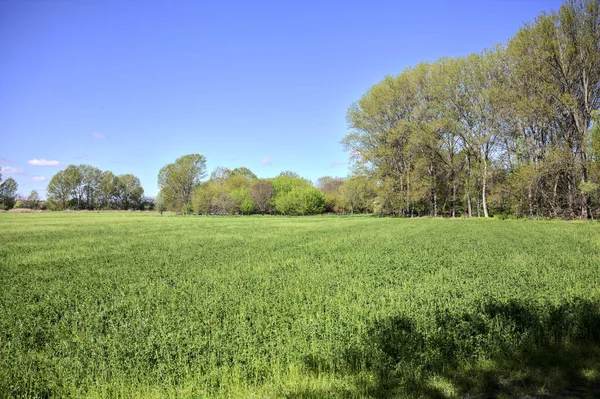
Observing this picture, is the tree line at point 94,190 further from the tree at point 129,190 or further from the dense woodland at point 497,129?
the dense woodland at point 497,129

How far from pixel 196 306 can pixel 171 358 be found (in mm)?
2948

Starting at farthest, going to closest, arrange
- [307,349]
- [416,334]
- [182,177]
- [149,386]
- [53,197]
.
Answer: [53,197] → [182,177] → [416,334] → [307,349] → [149,386]

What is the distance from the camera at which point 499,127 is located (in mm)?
45594

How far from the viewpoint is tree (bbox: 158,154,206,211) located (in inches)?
Result: 4336

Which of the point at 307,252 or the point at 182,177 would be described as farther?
the point at 182,177

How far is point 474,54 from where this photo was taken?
155 ft

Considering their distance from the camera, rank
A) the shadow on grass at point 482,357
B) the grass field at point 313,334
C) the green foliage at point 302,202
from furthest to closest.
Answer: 1. the green foliage at point 302,202
2. the grass field at point 313,334
3. the shadow on grass at point 482,357

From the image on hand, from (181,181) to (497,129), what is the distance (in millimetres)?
92534

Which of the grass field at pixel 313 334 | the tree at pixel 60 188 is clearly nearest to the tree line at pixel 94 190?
the tree at pixel 60 188

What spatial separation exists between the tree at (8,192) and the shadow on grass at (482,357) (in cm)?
14762

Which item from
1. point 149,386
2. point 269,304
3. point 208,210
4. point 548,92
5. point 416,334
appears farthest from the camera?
point 208,210

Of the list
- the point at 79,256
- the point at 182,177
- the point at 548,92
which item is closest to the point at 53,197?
the point at 182,177

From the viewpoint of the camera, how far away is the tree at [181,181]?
110125 millimetres

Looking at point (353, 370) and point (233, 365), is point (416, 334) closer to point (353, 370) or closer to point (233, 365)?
point (353, 370)
